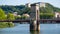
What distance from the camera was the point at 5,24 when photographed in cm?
7000

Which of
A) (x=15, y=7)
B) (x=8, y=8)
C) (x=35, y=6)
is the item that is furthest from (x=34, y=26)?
(x=15, y=7)

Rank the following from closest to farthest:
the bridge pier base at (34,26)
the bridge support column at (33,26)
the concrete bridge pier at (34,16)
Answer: the bridge pier base at (34,26)
the bridge support column at (33,26)
the concrete bridge pier at (34,16)

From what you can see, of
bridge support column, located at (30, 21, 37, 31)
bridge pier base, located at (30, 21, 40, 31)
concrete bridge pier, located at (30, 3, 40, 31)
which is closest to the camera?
bridge pier base, located at (30, 21, 40, 31)

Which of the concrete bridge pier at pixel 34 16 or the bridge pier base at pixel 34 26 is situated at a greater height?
the concrete bridge pier at pixel 34 16

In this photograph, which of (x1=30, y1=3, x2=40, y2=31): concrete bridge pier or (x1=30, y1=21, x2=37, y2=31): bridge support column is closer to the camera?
(x1=30, y1=21, x2=37, y2=31): bridge support column

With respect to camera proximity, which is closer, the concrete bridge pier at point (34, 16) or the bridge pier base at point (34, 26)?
the bridge pier base at point (34, 26)

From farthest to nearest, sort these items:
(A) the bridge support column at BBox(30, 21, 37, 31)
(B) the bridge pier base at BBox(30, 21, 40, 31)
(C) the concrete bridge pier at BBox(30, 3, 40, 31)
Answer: (C) the concrete bridge pier at BBox(30, 3, 40, 31)
(A) the bridge support column at BBox(30, 21, 37, 31)
(B) the bridge pier base at BBox(30, 21, 40, 31)

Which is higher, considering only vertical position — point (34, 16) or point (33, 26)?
point (34, 16)

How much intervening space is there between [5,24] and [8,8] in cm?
7765

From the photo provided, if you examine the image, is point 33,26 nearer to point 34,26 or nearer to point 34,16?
point 34,26

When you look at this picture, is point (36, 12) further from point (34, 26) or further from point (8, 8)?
point (8, 8)

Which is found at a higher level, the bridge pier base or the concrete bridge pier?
the concrete bridge pier

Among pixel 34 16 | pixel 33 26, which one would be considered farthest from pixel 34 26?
pixel 34 16

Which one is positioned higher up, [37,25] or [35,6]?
[35,6]
